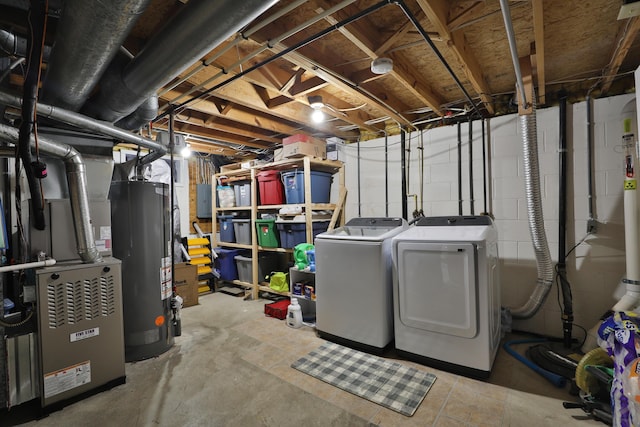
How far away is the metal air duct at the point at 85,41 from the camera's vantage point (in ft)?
3.97

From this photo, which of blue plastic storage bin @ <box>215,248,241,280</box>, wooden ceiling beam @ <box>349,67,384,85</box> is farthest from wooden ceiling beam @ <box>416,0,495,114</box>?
blue plastic storage bin @ <box>215,248,241,280</box>

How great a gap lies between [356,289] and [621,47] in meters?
2.56

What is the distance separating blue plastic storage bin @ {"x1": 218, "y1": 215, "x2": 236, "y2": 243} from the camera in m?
4.71

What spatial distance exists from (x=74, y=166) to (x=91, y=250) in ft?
1.95

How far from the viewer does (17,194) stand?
212 cm

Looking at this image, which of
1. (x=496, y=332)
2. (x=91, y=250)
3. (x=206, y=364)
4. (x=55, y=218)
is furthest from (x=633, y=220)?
(x=55, y=218)

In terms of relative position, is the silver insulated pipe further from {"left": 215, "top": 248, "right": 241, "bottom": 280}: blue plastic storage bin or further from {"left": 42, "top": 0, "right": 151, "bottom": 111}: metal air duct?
{"left": 215, "top": 248, "right": 241, "bottom": 280}: blue plastic storage bin

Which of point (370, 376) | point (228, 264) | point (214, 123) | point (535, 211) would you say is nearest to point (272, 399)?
point (370, 376)

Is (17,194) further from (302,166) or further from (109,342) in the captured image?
(302,166)

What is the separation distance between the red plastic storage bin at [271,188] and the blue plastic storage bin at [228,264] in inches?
42.6

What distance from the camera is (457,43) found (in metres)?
1.91

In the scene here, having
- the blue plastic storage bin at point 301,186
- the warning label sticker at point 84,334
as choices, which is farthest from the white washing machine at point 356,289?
the warning label sticker at point 84,334

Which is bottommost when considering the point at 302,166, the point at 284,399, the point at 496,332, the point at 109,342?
the point at 284,399

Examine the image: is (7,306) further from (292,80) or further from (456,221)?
(456,221)
